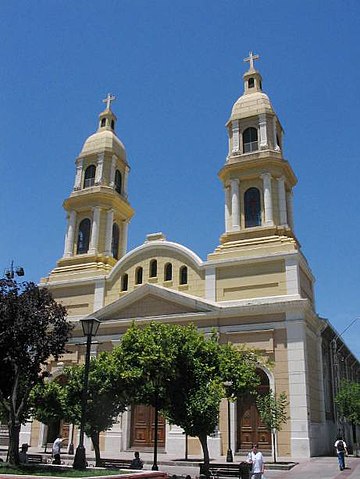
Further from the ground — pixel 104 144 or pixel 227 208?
pixel 104 144

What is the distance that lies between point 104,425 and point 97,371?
2325 mm

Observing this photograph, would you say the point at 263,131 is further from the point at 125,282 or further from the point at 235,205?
the point at 125,282

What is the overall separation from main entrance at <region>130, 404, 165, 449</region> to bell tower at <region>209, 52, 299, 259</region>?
35.9 ft

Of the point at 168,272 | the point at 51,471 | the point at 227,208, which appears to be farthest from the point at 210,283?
the point at 51,471

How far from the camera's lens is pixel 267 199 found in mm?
34938

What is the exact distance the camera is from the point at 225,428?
29.3 metres

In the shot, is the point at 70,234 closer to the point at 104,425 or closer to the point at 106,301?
the point at 106,301

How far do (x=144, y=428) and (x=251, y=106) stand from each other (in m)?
23.3

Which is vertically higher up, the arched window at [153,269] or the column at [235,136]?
the column at [235,136]

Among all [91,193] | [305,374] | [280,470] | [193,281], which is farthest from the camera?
[91,193]

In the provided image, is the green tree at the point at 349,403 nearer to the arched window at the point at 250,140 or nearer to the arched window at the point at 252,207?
the arched window at the point at 252,207

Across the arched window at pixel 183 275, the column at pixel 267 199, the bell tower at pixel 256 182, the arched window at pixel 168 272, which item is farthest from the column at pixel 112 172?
the column at pixel 267 199

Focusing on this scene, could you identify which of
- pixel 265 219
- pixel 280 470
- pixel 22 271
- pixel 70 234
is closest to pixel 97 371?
pixel 22 271

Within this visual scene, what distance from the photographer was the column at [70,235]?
40.2 meters
